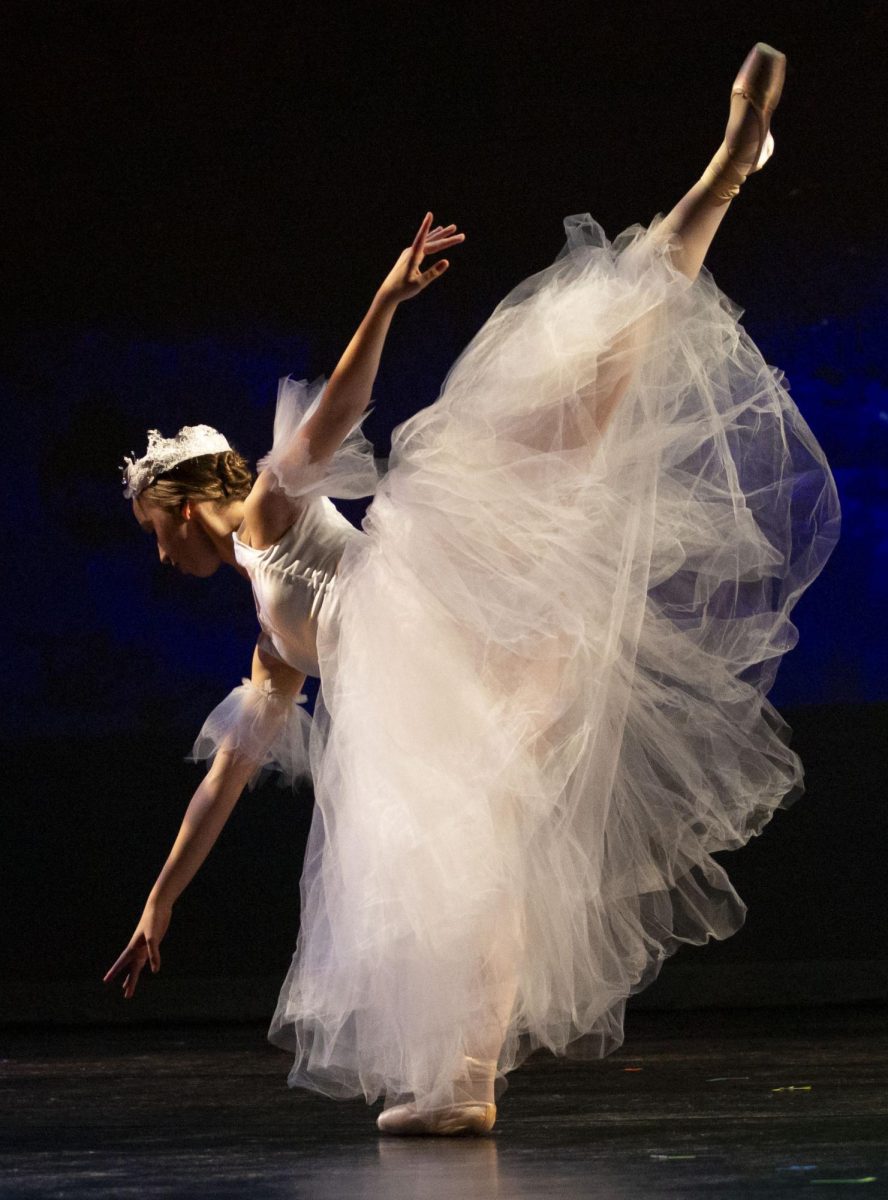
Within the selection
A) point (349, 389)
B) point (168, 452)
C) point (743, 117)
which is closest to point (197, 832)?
point (168, 452)

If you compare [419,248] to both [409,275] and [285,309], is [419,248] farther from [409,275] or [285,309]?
[285,309]

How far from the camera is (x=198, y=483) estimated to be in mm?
2438

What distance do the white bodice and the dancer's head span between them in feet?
0.50

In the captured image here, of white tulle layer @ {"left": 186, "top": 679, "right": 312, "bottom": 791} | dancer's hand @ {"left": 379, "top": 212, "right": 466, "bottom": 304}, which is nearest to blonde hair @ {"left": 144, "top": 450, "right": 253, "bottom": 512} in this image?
white tulle layer @ {"left": 186, "top": 679, "right": 312, "bottom": 791}

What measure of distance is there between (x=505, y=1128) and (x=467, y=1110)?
14cm

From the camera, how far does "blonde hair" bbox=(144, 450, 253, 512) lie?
7.99 feet

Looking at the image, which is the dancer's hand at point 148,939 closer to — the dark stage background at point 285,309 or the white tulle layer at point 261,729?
the white tulle layer at point 261,729

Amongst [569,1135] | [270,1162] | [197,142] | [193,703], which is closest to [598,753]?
[569,1135]

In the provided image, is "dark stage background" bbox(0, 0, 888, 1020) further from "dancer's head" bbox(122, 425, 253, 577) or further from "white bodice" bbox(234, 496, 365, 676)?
"white bodice" bbox(234, 496, 365, 676)

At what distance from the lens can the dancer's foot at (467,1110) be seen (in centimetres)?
204

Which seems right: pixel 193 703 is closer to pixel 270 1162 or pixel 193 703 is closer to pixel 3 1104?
pixel 3 1104

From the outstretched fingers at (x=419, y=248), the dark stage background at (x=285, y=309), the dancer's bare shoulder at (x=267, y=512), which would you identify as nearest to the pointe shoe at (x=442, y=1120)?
the dancer's bare shoulder at (x=267, y=512)

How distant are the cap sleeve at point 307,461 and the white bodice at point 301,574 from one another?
0.05m

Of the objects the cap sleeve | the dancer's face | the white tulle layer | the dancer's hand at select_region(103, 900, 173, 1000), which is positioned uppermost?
the cap sleeve
